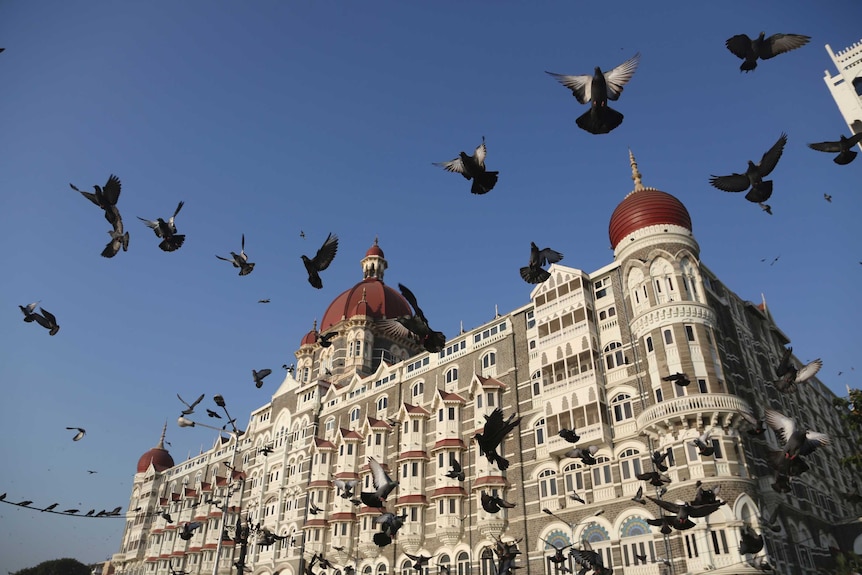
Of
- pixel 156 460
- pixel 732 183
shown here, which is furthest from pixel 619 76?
pixel 156 460

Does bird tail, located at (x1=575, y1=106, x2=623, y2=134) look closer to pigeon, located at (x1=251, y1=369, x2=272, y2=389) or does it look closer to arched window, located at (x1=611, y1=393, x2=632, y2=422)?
pigeon, located at (x1=251, y1=369, x2=272, y2=389)

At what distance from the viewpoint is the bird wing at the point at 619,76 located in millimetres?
14117

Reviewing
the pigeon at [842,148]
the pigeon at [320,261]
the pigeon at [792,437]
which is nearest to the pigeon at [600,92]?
the pigeon at [842,148]

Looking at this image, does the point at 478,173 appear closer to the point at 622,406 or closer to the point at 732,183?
the point at 732,183

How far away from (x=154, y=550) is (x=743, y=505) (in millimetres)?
73374

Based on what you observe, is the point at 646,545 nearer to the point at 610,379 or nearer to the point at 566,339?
the point at 610,379

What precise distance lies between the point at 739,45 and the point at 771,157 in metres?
3.36

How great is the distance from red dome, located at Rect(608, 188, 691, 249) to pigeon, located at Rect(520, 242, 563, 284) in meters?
20.9

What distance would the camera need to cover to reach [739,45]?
1451 centimetres

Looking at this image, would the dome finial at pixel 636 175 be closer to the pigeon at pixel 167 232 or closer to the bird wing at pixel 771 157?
the bird wing at pixel 771 157

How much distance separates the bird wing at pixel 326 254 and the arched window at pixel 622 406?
23642 mm

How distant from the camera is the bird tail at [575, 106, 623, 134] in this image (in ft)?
42.6

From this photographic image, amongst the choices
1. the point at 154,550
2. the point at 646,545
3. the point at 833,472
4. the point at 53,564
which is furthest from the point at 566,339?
the point at 53,564

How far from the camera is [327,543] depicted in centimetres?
4866
